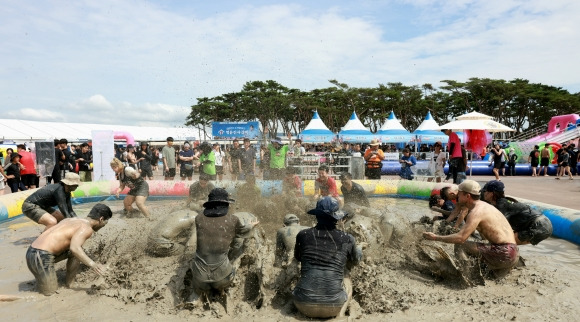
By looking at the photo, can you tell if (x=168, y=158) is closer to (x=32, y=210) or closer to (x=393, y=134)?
(x=32, y=210)

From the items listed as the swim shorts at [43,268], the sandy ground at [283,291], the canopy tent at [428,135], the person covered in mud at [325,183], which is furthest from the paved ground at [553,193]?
the canopy tent at [428,135]

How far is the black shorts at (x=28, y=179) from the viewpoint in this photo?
12.0 m

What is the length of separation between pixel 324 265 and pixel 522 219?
358 centimetres

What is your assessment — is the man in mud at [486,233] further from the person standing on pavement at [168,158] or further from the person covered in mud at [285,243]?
the person standing on pavement at [168,158]

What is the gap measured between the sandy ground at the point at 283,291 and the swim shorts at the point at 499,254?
309 mm

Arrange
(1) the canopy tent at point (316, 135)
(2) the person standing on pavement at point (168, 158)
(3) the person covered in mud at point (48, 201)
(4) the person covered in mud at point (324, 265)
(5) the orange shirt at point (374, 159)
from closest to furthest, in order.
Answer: (4) the person covered in mud at point (324, 265) < (3) the person covered in mud at point (48, 201) < (5) the orange shirt at point (374, 159) < (2) the person standing on pavement at point (168, 158) < (1) the canopy tent at point (316, 135)

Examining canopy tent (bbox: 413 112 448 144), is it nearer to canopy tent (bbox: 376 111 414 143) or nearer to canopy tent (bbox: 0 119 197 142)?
canopy tent (bbox: 376 111 414 143)

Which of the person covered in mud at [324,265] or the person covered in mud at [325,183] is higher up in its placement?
the person covered in mud at [325,183]

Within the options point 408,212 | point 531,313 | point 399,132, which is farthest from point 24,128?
point 531,313

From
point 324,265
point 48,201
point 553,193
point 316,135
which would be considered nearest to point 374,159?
point 553,193

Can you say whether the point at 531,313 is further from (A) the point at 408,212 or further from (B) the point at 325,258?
(A) the point at 408,212

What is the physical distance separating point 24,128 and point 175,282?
34.8 meters

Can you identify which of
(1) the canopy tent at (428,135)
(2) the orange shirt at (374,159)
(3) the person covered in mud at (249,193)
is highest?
(1) the canopy tent at (428,135)

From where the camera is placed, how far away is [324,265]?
13.8 ft
